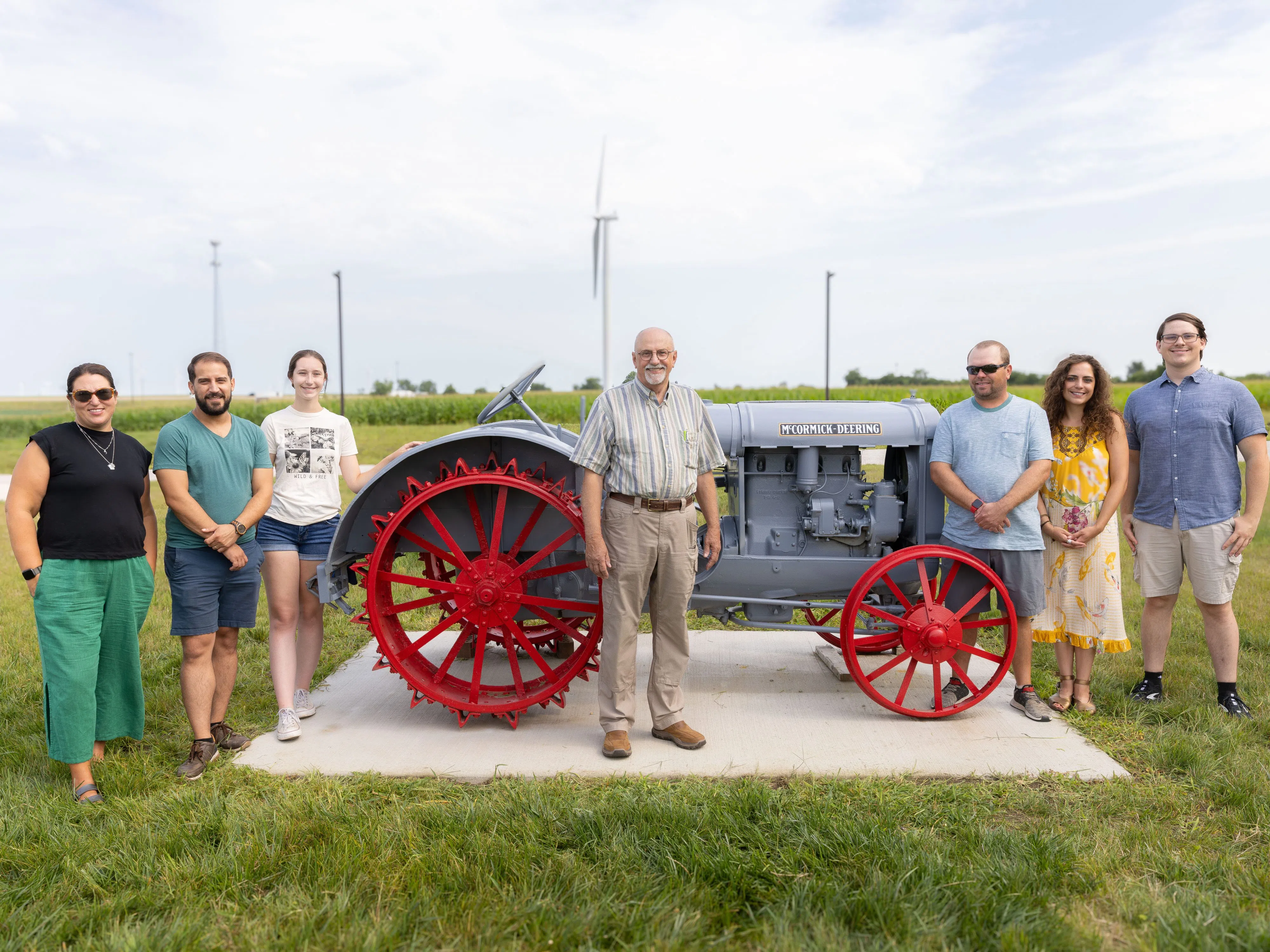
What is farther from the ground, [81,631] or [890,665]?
[81,631]

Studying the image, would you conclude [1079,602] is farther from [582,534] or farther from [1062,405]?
[582,534]

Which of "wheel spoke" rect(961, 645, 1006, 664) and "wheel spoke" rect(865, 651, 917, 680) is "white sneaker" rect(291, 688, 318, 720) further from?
"wheel spoke" rect(961, 645, 1006, 664)

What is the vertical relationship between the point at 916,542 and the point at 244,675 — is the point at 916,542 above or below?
above

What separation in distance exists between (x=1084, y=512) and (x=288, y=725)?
148 inches

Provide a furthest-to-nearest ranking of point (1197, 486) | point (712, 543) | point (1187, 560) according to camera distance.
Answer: point (1187, 560), point (1197, 486), point (712, 543)

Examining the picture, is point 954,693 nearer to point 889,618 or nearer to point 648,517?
point 889,618

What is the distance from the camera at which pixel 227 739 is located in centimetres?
389

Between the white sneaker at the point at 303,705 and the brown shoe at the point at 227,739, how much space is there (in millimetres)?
334

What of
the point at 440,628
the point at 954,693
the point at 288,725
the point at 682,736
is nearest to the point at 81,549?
the point at 288,725

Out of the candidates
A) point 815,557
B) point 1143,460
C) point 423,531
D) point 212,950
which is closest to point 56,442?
point 423,531

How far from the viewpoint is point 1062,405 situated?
420 centimetres

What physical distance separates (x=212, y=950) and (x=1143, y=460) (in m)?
4.35

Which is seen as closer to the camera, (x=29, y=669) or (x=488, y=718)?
(x=488, y=718)

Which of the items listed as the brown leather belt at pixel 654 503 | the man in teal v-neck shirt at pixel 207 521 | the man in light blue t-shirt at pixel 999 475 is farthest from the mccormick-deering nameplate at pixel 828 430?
the man in teal v-neck shirt at pixel 207 521
